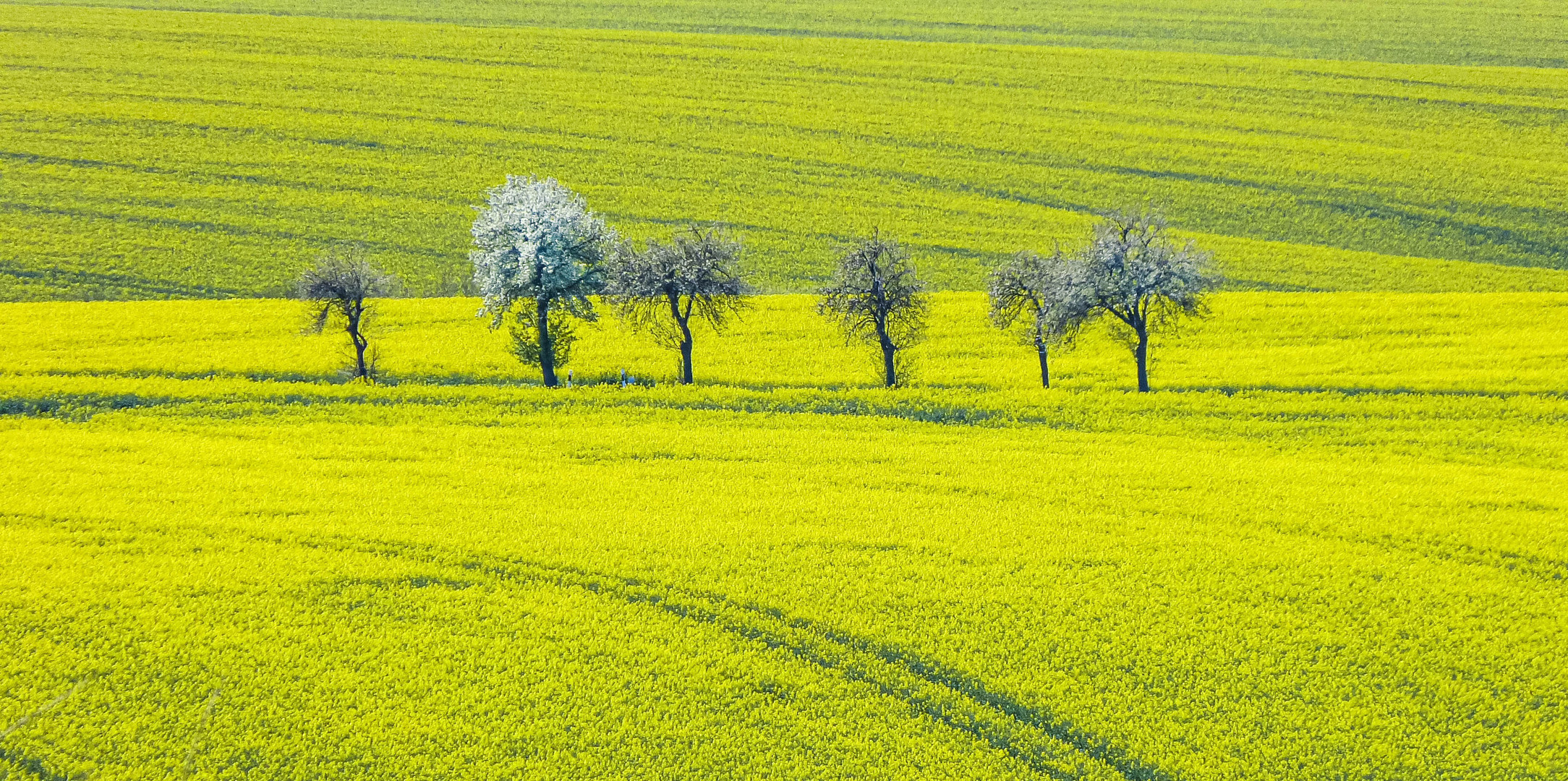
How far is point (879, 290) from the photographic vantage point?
32.5 m

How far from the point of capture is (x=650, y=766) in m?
15.2

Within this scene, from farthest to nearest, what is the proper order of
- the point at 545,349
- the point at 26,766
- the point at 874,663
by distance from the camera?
the point at 545,349, the point at 874,663, the point at 26,766

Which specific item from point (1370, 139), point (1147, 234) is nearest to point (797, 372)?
point (1147, 234)

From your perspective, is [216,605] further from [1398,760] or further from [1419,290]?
[1419,290]

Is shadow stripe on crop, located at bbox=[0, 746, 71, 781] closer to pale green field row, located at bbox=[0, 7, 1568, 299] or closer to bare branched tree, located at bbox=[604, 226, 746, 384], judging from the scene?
bare branched tree, located at bbox=[604, 226, 746, 384]

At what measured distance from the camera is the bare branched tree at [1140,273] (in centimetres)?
3136

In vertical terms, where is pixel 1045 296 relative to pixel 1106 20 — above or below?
below

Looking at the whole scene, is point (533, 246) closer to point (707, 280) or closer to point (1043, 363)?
point (707, 280)

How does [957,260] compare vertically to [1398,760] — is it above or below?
above

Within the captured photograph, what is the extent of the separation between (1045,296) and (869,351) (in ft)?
22.6

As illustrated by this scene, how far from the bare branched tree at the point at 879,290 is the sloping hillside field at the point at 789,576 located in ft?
7.10

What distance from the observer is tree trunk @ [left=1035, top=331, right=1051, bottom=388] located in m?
32.5

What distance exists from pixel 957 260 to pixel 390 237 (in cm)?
2704

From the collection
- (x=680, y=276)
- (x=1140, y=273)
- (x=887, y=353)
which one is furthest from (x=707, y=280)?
(x=1140, y=273)
